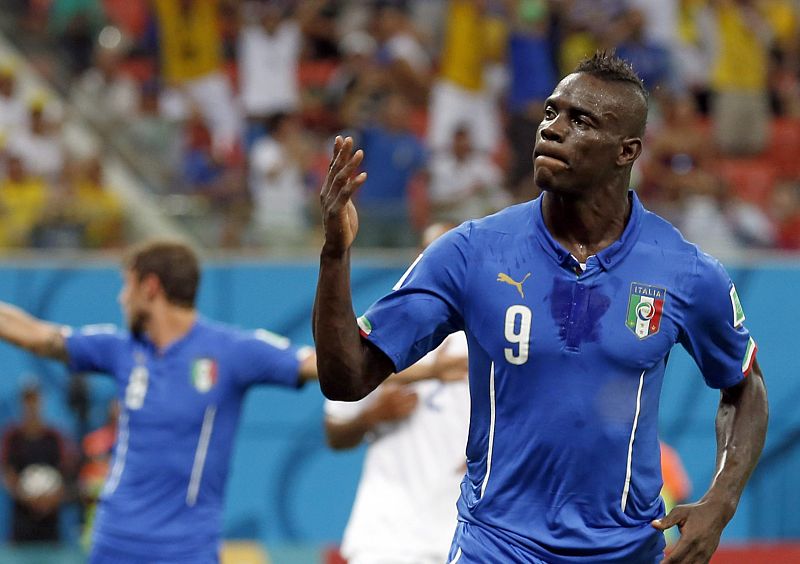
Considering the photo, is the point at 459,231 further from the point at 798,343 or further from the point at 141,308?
the point at 798,343

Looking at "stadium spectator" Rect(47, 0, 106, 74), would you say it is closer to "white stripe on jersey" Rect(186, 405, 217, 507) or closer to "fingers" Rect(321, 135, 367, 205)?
"white stripe on jersey" Rect(186, 405, 217, 507)

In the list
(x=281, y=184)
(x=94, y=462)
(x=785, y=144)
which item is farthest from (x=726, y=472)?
(x=785, y=144)

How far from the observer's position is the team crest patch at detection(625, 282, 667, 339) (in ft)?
12.7

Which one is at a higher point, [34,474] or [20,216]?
[20,216]

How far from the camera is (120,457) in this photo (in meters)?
6.50

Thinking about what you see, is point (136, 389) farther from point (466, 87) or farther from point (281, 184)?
point (466, 87)

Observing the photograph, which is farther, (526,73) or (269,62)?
(269,62)

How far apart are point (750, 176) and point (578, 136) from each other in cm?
970

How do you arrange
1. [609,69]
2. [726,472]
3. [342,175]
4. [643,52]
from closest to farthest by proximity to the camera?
1. [342,175]
2. [609,69]
3. [726,472]
4. [643,52]

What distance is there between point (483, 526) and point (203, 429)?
280 centimetres

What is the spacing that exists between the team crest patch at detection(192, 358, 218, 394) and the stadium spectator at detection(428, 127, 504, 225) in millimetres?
4096

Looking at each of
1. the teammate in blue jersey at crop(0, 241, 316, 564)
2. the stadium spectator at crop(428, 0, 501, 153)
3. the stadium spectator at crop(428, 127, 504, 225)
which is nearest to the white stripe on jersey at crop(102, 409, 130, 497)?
the teammate in blue jersey at crop(0, 241, 316, 564)

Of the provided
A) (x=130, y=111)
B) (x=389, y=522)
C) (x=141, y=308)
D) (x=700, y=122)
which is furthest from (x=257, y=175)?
(x=389, y=522)

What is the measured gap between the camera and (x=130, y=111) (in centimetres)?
1386
